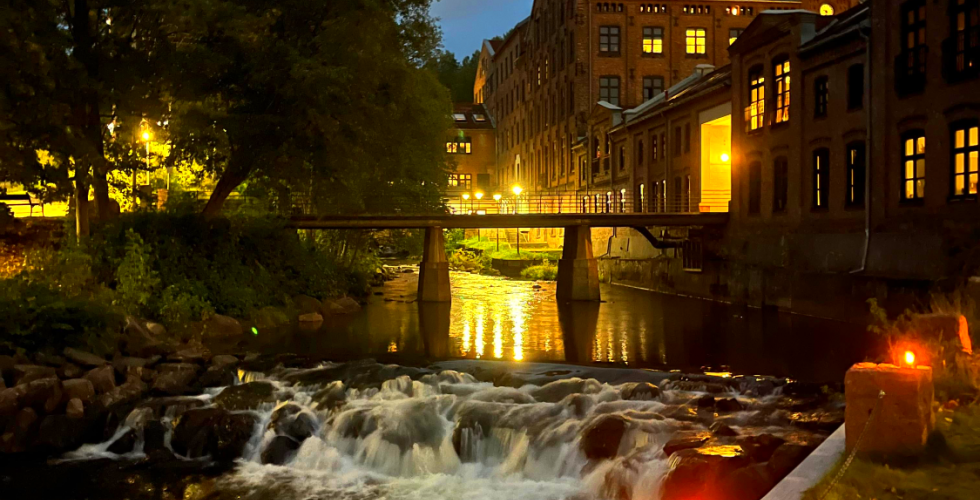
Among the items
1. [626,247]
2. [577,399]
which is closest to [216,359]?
[577,399]

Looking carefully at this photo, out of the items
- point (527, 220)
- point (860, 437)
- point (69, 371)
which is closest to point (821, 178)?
point (527, 220)

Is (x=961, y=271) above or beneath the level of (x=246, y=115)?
beneath

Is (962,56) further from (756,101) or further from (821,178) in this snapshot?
(756,101)

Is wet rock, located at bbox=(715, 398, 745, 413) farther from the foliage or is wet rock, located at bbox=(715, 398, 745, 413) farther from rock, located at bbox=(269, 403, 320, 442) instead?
the foliage

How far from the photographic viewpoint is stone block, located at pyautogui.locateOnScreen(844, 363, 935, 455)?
302 inches

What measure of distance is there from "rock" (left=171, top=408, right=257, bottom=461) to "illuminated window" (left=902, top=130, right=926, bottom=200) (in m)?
20.7

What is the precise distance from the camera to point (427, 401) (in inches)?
603

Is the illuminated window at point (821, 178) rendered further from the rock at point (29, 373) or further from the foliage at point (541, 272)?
the rock at point (29, 373)

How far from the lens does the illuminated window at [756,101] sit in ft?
114

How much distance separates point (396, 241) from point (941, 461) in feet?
125

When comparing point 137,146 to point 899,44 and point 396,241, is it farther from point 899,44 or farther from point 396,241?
point 899,44

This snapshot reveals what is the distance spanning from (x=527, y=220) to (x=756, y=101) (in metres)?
11.5

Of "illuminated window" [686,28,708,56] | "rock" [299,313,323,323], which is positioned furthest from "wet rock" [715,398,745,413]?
"illuminated window" [686,28,708,56]

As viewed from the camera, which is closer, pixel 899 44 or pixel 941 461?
pixel 941 461
